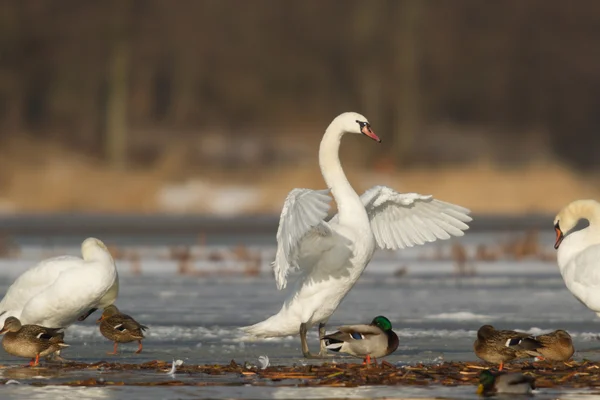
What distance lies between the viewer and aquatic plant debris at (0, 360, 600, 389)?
28.4 feet

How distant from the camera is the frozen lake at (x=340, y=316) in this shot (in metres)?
8.44

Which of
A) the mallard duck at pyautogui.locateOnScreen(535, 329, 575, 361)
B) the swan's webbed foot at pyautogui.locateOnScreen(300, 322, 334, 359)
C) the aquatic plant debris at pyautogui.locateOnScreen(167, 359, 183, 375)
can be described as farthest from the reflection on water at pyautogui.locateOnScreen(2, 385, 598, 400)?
the swan's webbed foot at pyautogui.locateOnScreen(300, 322, 334, 359)

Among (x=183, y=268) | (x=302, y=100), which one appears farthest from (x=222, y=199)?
(x=183, y=268)

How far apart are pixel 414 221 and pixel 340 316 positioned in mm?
1366

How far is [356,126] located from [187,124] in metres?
34.9

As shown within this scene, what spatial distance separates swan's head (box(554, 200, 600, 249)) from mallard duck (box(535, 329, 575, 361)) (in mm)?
1979

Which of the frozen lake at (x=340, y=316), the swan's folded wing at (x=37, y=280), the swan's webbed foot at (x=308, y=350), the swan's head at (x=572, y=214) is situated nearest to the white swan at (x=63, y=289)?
the swan's folded wing at (x=37, y=280)

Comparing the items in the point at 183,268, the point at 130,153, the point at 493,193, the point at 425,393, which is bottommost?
the point at 425,393

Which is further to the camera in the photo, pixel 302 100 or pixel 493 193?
pixel 302 100

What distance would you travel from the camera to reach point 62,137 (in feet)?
142

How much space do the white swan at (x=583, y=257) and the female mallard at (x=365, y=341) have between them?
1.78 m

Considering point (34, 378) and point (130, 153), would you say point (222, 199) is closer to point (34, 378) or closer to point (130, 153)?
point (130, 153)

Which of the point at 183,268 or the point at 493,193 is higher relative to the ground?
the point at 493,193

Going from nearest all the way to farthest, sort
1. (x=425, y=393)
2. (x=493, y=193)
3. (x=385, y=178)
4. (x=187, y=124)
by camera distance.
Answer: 1. (x=425, y=393)
2. (x=493, y=193)
3. (x=385, y=178)
4. (x=187, y=124)
